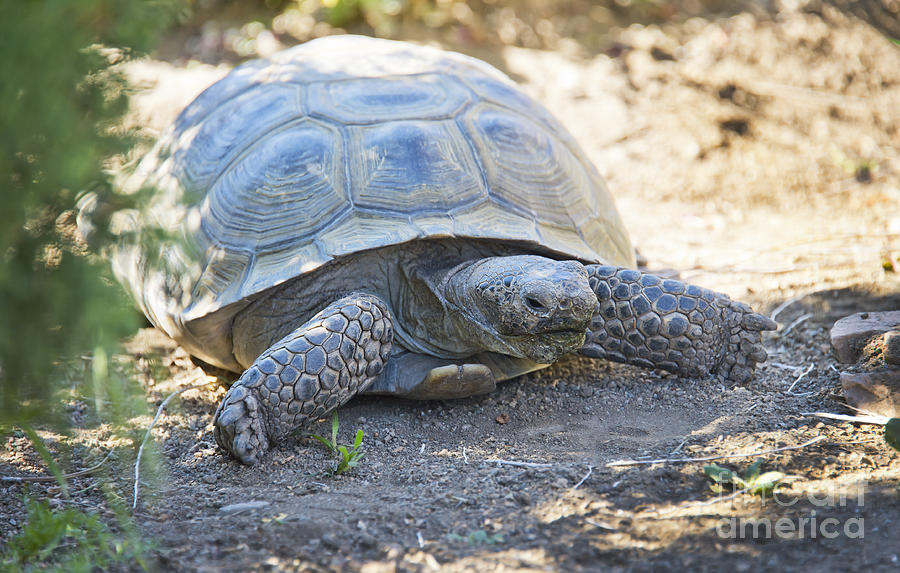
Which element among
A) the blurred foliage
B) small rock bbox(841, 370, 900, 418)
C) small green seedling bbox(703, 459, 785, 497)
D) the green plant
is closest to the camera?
the blurred foliage

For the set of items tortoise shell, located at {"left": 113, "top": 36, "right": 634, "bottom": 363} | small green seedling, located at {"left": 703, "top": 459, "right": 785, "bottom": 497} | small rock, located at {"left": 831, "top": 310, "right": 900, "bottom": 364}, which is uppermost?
tortoise shell, located at {"left": 113, "top": 36, "right": 634, "bottom": 363}

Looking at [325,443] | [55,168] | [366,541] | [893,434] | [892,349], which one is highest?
[55,168]

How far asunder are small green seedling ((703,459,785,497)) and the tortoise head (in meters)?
0.71

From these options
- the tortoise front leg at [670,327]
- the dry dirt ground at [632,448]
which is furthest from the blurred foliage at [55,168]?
the tortoise front leg at [670,327]

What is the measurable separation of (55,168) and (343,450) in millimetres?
1247

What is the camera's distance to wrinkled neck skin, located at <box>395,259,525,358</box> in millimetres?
3043

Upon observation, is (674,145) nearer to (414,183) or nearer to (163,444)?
(414,183)

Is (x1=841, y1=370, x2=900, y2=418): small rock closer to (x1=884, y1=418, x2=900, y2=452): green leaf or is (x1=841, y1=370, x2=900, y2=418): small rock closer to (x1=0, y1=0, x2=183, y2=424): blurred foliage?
(x1=884, y1=418, x2=900, y2=452): green leaf

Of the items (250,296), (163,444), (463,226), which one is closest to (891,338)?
(463,226)

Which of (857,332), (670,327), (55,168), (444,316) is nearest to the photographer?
(55,168)

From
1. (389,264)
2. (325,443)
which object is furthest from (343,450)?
(389,264)

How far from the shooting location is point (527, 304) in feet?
9.11

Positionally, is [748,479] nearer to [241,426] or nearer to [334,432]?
[334,432]

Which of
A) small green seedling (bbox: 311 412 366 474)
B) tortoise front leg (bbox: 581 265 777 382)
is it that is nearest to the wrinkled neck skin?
tortoise front leg (bbox: 581 265 777 382)
